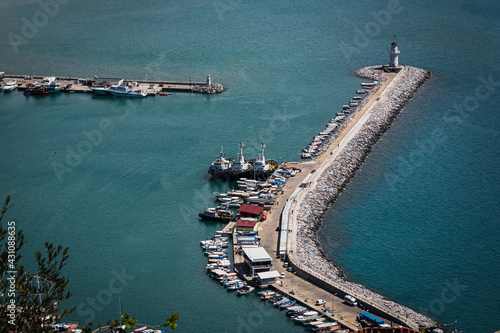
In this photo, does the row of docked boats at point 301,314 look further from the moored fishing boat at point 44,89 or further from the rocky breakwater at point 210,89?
the moored fishing boat at point 44,89

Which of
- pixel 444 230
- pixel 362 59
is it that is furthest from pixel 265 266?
Answer: pixel 362 59

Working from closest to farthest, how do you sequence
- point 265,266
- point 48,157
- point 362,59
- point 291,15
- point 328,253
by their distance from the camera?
1. point 265,266
2. point 328,253
3. point 48,157
4. point 362,59
5. point 291,15

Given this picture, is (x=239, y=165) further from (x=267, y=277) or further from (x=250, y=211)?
(x=267, y=277)

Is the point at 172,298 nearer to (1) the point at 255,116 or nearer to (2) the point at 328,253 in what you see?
(2) the point at 328,253

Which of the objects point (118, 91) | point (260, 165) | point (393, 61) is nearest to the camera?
point (260, 165)

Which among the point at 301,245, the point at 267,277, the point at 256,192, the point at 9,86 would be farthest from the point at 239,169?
the point at 9,86

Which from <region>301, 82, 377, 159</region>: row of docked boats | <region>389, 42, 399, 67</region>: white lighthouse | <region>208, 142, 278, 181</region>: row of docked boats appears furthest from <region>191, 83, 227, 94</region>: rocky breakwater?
<region>208, 142, 278, 181</region>: row of docked boats

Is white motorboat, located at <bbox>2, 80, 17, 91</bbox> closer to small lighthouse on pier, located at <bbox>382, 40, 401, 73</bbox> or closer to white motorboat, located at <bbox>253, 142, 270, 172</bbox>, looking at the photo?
white motorboat, located at <bbox>253, 142, 270, 172</bbox>
